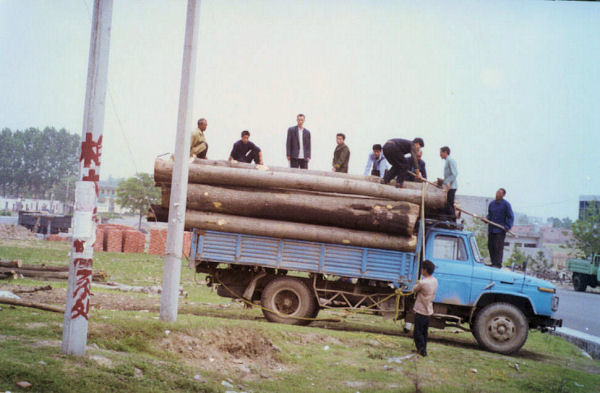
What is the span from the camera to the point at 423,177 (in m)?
12.1

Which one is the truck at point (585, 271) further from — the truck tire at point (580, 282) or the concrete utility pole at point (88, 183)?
the concrete utility pole at point (88, 183)

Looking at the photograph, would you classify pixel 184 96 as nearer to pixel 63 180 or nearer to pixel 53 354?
pixel 53 354

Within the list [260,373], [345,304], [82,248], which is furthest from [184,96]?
[345,304]

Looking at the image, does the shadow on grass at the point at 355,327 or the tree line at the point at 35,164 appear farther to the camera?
the tree line at the point at 35,164

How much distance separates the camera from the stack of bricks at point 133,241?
33.2 m

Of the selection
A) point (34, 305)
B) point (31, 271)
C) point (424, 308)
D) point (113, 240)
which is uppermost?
point (424, 308)

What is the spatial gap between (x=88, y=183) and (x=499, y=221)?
29.3ft

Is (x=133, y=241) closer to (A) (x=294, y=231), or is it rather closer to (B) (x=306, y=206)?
(A) (x=294, y=231)

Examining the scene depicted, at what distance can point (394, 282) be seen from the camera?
11.2m

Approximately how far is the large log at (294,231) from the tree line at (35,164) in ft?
245

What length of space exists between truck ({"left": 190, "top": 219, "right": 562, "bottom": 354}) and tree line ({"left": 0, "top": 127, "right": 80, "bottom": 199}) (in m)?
74.9

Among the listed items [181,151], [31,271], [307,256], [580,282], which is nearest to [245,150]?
[307,256]

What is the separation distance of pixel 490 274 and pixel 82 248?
310 inches

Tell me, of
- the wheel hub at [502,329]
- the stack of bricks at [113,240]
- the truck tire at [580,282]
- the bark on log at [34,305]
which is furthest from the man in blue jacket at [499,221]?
the truck tire at [580,282]
